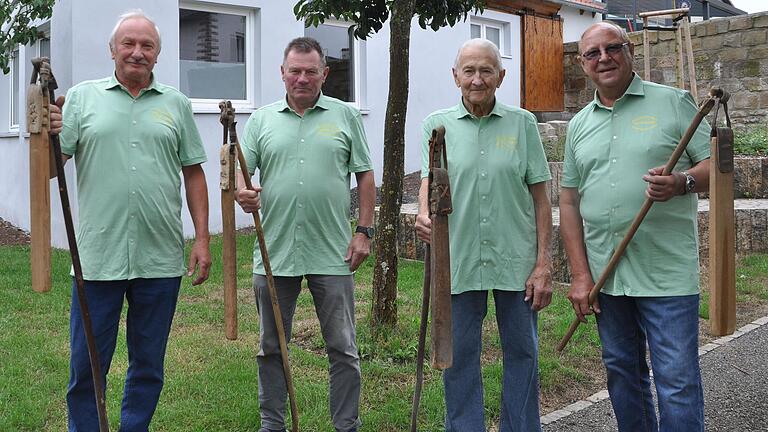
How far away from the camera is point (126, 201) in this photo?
3.39 m

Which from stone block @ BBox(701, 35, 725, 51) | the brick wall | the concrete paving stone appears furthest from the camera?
stone block @ BBox(701, 35, 725, 51)

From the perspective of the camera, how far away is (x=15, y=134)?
1202 centimetres

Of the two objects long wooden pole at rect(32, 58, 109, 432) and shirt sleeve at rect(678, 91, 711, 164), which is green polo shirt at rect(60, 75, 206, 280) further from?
shirt sleeve at rect(678, 91, 711, 164)

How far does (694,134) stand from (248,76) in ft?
28.8

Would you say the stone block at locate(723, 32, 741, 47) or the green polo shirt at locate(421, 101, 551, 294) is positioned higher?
the stone block at locate(723, 32, 741, 47)

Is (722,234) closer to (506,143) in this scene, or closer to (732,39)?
(506,143)

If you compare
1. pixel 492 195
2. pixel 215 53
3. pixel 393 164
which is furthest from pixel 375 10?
pixel 215 53

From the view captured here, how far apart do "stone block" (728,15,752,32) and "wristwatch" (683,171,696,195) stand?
1143 cm

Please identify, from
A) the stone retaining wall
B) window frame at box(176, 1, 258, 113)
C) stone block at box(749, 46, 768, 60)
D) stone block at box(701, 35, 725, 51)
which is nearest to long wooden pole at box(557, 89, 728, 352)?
the stone retaining wall

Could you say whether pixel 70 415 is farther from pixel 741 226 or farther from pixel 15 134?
pixel 15 134

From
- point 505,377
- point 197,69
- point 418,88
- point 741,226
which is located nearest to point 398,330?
point 505,377

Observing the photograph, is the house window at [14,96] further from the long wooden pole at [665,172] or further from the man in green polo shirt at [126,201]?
the long wooden pole at [665,172]

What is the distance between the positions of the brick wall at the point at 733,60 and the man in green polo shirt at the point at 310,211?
1118 centimetres

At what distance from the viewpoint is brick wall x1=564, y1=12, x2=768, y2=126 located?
43.3 ft
